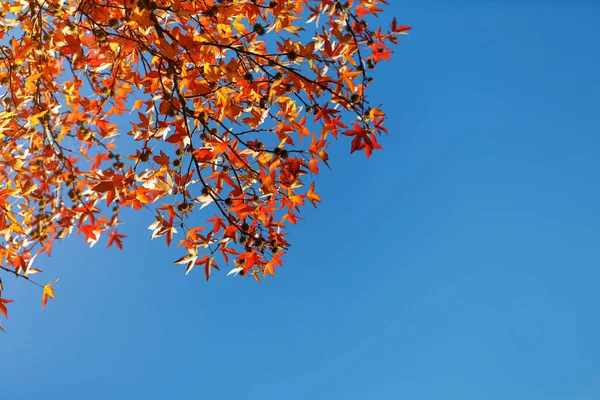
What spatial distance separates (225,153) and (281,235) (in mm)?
698

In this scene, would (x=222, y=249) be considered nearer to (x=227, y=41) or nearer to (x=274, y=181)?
(x=274, y=181)

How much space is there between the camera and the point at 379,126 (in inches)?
122

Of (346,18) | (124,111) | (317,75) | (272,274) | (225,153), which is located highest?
(124,111)

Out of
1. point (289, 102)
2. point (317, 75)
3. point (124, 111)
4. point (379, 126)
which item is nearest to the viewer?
point (317, 75)

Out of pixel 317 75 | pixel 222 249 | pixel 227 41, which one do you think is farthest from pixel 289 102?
pixel 222 249

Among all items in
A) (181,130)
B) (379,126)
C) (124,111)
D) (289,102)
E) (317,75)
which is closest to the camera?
(181,130)

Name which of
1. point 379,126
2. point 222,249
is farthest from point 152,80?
point 379,126

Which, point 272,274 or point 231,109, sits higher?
point 231,109

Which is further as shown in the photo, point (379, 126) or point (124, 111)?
point (124, 111)

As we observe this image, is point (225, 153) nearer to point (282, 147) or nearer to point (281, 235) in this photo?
point (282, 147)

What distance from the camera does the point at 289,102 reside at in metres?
3.33

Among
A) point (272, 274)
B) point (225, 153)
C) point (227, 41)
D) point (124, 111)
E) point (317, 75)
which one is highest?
point (124, 111)

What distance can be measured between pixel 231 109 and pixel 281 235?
3.11 feet

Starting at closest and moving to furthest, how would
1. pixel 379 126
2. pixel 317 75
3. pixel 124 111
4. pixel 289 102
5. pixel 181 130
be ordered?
pixel 181 130, pixel 317 75, pixel 379 126, pixel 289 102, pixel 124 111
